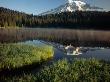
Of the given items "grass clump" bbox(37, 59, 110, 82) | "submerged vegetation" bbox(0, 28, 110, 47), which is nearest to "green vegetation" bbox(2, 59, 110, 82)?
"grass clump" bbox(37, 59, 110, 82)

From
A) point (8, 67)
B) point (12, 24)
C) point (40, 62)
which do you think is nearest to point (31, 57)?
point (40, 62)

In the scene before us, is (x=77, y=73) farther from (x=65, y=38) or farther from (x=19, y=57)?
(x=65, y=38)

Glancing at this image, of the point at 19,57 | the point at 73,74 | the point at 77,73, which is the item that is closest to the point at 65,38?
the point at 19,57

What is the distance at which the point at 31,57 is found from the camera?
135ft

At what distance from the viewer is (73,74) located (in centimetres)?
2820

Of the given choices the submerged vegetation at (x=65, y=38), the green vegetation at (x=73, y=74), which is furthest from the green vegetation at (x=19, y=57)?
the submerged vegetation at (x=65, y=38)

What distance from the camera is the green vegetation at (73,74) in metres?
26.1

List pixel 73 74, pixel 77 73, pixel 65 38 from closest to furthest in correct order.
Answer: pixel 73 74 < pixel 77 73 < pixel 65 38

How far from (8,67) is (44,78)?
10.4 m

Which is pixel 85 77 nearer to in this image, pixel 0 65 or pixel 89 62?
pixel 89 62

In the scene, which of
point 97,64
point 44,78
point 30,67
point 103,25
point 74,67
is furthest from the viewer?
point 103,25

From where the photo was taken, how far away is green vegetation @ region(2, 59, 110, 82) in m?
26.1

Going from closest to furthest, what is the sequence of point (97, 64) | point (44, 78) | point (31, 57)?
1. point (44, 78)
2. point (97, 64)
3. point (31, 57)

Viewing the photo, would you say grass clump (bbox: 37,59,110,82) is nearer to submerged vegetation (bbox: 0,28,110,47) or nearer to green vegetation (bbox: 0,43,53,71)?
green vegetation (bbox: 0,43,53,71)
